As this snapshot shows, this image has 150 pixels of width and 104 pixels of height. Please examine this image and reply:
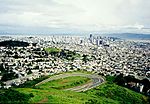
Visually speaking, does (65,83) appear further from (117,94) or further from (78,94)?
(78,94)

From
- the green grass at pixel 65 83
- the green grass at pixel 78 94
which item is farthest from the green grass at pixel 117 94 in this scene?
the green grass at pixel 65 83

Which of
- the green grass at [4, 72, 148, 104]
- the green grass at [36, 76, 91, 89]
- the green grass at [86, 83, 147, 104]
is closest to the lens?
the green grass at [4, 72, 148, 104]

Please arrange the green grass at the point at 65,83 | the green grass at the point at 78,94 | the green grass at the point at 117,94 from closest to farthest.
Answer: the green grass at the point at 78,94 < the green grass at the point at 117,94 < the green grass at the point at 65,83

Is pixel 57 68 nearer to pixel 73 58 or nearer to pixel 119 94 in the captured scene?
pixel 73 58

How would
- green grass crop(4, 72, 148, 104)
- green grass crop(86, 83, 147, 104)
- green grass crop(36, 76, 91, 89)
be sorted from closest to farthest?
green grass crop(4, 72, 148, 104) < green grass crop(86, 83, 147, 104) < green grass crop(36, 76, 91, 89)

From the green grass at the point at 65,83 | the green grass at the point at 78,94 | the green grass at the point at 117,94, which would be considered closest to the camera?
the green grass at the point at 78,94

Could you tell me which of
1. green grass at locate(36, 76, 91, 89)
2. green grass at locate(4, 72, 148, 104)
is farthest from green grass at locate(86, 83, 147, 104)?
green grass at locate(36, 76, 91, 89)

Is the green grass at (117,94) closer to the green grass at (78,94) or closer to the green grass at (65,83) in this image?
the green grass at (78,94)

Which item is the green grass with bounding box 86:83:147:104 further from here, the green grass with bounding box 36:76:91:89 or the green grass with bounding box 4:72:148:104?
the green grass with bounding box 36:76:91:89
